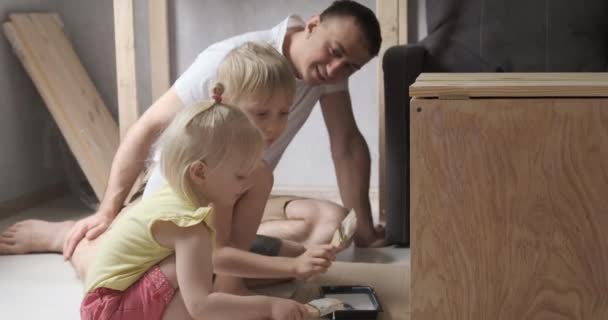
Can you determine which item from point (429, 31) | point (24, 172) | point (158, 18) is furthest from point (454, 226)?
point (24, 172)

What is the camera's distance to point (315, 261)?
131 centimetres

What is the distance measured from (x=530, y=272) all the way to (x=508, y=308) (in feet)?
0.19

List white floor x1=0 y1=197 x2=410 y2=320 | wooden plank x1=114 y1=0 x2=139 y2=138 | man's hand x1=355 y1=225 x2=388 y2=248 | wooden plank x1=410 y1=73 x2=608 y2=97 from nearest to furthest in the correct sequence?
wooden plank x1=410 y1=73 x2=608 y2=97
white floor x1=0 y1=197 x2=410 y2=320
man's hand x1=355 y1=225 x2=388 y2=248
wooden plank x1=114 y1=0 x2=139 y2=138

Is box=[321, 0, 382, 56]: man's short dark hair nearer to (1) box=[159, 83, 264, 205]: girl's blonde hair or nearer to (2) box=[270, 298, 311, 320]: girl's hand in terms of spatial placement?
(1) box=[159, 83, 264, 205]: girl's blonde hair

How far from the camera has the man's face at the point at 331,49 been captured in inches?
65.7

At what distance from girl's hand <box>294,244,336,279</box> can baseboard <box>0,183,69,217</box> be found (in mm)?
1264

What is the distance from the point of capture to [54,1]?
2.59m

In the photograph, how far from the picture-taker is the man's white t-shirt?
1.60 meters

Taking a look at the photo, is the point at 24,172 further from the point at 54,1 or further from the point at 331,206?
the point at 331,206

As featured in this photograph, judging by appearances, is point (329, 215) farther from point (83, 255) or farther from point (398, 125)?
point (83, 255)

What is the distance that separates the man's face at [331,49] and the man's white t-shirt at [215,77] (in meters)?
0.06

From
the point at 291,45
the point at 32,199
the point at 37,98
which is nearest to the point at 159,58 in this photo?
the point at 37,98

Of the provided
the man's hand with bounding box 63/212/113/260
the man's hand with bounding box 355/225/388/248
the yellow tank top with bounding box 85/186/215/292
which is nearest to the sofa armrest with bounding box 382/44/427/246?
the man's hand with bounding box 355/225/388/248

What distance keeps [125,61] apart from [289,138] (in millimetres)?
675
